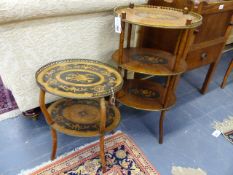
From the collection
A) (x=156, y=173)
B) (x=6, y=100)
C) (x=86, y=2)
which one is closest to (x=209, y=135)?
(x=156, y=173)

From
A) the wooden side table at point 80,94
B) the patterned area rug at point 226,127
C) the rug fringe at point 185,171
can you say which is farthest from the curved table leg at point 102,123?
the patterned area rug at point 226,127

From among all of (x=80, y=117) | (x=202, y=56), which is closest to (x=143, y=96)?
(x=80, y=117)

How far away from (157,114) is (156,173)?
523 millimetres

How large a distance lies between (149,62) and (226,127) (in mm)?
802

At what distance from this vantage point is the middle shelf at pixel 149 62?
1146mm

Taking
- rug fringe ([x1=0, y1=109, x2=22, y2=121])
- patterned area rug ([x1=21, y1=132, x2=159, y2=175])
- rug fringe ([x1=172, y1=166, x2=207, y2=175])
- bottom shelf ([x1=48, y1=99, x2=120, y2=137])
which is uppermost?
bottom shelf ([x1=48, y1=99, x2=120, y2=137])

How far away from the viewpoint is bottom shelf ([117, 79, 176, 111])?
1.29 meters

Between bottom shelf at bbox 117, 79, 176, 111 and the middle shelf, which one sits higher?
the middle shelf

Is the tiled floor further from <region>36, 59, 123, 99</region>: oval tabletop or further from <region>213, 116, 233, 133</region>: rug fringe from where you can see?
<region>36, 59, 123, 99</region>: oval tabletop

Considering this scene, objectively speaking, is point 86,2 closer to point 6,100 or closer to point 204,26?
point 204,26

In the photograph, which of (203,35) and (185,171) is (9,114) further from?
(203,35)

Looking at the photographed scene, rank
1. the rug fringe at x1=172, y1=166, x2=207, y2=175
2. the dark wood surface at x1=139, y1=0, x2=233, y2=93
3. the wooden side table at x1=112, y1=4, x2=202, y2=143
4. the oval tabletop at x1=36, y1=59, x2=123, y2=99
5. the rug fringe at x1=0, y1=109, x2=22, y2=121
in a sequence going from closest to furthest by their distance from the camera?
the oval tabletop at x1=36, y1=59, x2=123, y2=99 < the wooden side table at x1=112, y1=4, x2=202, y2=143 < the rug fringe at x1=172, y1=166, x2=207, y2=175 < the dark wood surface at x1=139, y1=0, x2=233, y2=93 < the rug fringe at x1=0, y1=109, x2=22, y2=121

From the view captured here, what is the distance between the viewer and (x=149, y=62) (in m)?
1.25

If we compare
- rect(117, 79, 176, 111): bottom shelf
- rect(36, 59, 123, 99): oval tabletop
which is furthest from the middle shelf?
→ rect(117, 79, 176, 111): bottom shelf
